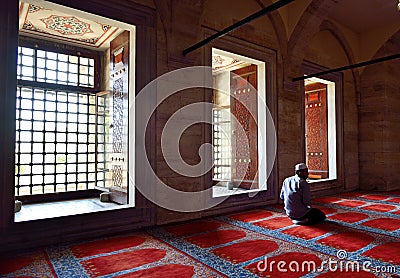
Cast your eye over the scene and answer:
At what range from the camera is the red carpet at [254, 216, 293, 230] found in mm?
4754

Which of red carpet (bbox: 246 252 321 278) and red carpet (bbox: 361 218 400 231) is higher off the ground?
red carpet (bbox: 246 252 321 278)

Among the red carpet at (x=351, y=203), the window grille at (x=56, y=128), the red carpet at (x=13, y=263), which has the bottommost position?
the red carpet at (x=351, y=203)

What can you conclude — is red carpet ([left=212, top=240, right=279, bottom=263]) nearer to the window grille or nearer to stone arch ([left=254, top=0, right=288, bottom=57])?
stone arch ([left=254, top=0, right=288, bottom=57])

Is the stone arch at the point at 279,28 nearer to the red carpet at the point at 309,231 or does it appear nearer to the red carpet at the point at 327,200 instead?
the red carpet at the point at 327,200

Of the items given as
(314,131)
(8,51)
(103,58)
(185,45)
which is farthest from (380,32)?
(8,51)

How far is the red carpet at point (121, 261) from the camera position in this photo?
3.08 m

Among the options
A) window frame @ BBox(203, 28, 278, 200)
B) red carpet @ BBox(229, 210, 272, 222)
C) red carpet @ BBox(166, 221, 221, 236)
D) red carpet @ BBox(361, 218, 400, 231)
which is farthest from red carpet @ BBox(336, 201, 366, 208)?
red carpet @ BBox(166, 221, 221, 236)

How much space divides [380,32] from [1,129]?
31.6ft

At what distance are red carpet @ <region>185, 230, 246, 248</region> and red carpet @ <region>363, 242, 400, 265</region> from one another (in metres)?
1.55

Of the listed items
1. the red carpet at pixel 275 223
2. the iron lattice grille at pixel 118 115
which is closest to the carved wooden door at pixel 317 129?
the red carpet at pixel 275 223

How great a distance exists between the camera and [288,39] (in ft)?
23.3

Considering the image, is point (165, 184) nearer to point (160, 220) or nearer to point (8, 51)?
point (160, 220)

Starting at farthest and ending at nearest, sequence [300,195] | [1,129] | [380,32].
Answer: [380,32] < [300,195] < [1,129]

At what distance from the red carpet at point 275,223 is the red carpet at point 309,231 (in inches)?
9.0
